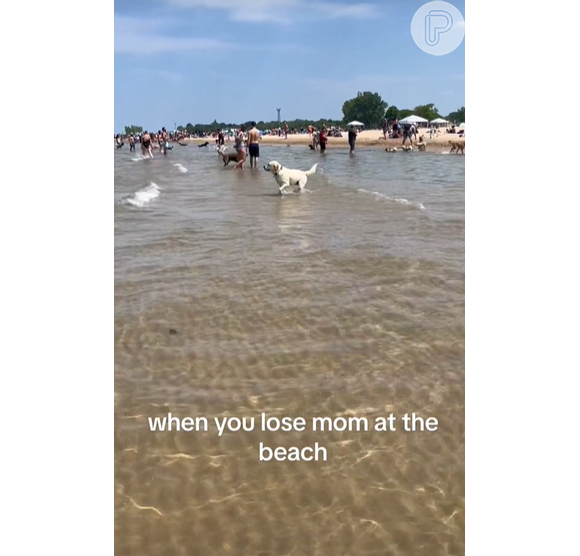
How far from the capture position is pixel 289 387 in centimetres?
461

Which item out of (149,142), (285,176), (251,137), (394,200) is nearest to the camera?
(394,200)

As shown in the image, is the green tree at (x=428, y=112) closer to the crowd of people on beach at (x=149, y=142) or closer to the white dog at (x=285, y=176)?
the crowd of people on beach at (x=149, y=142)

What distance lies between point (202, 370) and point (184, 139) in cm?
8557

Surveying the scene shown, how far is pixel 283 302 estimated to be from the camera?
6.57 m

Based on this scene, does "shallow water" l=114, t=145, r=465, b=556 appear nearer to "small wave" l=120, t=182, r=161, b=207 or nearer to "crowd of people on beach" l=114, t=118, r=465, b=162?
"crowd of people on beach" l=114, t=118, r=465, b=162

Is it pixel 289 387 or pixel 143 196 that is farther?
pixel 143 196

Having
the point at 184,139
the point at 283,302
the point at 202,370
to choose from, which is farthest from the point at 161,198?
the point at 184,139

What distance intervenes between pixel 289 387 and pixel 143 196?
13.1 meters

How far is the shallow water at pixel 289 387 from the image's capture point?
10.7 feet

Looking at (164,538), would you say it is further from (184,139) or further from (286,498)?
(184,139)

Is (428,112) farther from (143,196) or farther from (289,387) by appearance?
(289,387)
